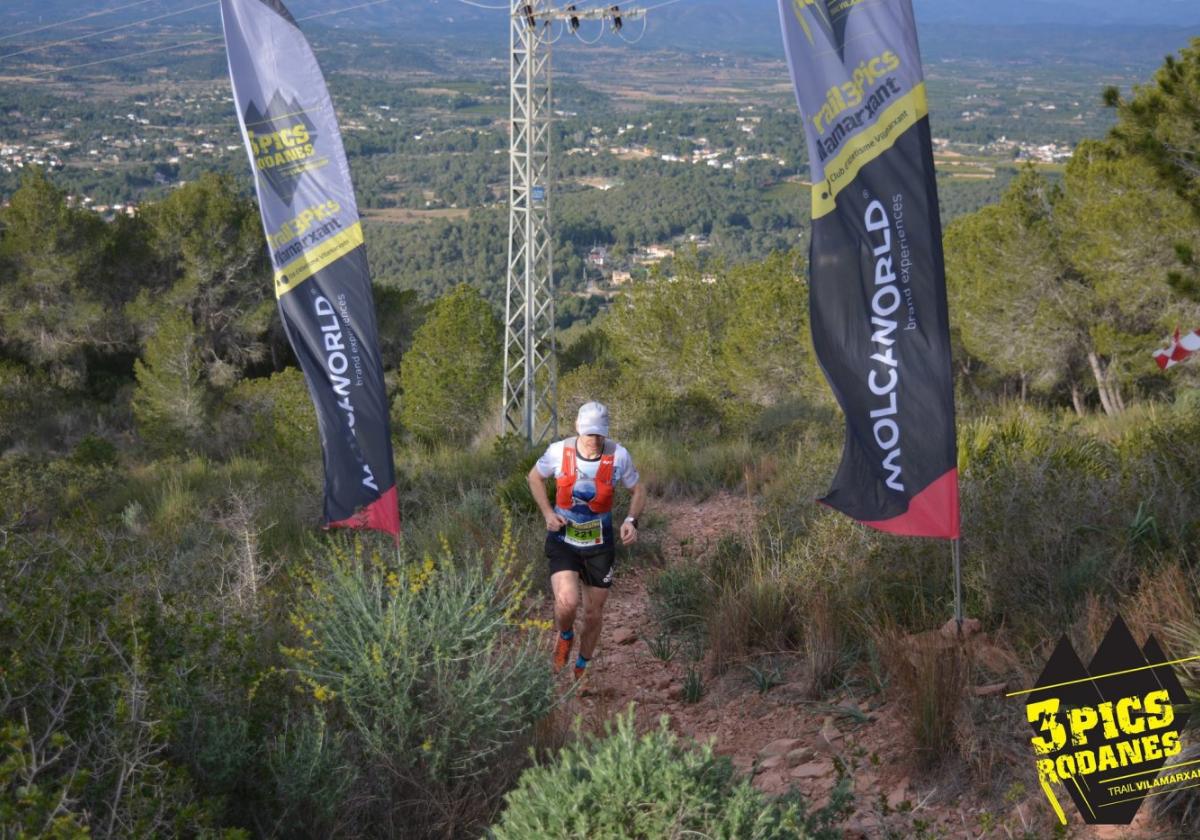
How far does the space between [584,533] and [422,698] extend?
1.72m

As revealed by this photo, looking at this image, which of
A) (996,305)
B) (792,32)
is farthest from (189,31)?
(792,32)

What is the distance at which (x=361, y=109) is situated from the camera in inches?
4395

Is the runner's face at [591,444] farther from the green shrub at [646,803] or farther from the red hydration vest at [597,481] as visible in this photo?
the green shrub at [646,803]

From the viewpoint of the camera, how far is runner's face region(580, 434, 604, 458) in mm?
5359

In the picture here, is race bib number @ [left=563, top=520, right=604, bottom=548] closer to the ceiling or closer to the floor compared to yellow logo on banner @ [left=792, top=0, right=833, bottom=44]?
closer to the floor

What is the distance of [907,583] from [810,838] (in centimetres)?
265

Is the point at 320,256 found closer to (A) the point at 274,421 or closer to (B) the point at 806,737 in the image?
(B) the point at 806,737

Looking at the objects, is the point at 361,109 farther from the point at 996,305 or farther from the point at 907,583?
the point at 907,583

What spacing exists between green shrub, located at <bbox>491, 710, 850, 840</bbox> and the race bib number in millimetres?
2488

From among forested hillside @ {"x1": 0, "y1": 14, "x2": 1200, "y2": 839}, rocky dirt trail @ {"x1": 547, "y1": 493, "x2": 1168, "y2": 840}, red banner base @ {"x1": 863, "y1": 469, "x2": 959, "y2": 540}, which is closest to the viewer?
forested hillside @ {"x1": 0, "y1": 14, "x2": 1200, "y2": 839}

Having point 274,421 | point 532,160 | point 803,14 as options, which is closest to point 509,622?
point 803,14

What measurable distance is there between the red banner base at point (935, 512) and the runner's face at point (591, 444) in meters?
1.55

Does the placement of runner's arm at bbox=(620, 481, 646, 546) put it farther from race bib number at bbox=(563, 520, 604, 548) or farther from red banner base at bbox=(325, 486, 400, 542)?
red banner base at bbox=(325, 486, 400, 542)

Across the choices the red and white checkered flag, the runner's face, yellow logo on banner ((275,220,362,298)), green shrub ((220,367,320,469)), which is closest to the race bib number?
the runner's face
